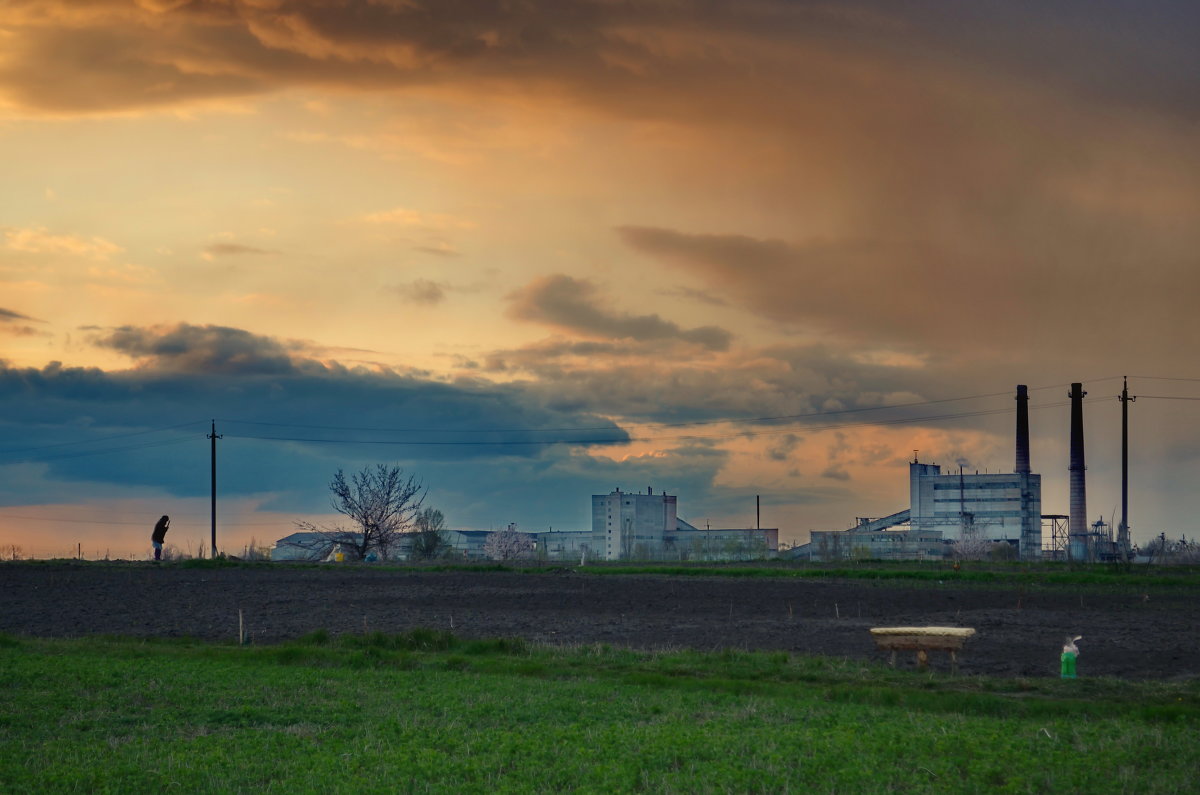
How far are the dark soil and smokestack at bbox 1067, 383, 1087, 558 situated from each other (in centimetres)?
5217

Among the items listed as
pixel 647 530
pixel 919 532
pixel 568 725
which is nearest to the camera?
pixel 568 725

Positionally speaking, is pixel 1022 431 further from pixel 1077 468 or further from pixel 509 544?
pixel 509 544

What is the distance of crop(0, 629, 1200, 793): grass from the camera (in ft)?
51.1

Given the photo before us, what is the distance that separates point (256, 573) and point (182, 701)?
4465cm

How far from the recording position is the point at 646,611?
4356cm

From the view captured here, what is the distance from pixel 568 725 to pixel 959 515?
118459mm

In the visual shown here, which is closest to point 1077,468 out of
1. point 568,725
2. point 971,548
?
point 971,548

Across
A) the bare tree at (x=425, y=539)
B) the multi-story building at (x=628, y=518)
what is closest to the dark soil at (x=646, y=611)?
the bare tree at (x=425, y=539)

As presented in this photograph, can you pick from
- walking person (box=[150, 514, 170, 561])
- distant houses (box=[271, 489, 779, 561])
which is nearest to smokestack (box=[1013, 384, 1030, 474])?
distant houses (box=[271, 489, 779, 561])

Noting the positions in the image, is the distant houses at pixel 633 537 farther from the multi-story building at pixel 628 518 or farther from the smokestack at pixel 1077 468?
the smokestack at pixel 1077 468

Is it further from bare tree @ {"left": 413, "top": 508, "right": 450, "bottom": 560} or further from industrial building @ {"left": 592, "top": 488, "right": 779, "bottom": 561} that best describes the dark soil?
industrial building @ {"left": 592, "top": 488, "right": 779, "bottom": 561}

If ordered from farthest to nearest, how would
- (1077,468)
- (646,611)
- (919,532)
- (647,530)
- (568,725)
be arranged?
1. (647,530)
2. (919,532)
3. (1077,468)
4. (646,611)
5. (568,725)

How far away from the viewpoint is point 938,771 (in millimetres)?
15906

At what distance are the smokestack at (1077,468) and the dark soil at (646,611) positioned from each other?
5217 cm
